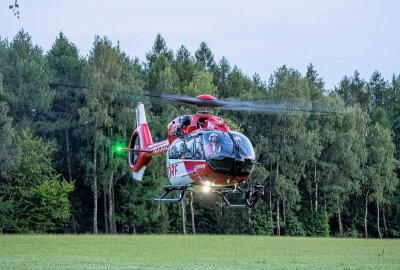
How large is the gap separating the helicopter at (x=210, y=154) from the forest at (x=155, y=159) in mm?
28678

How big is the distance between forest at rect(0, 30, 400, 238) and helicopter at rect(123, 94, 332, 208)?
94.1 feet

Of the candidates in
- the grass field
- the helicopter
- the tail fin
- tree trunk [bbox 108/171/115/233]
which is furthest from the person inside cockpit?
tree trunk [bbox 108/171/115/233]

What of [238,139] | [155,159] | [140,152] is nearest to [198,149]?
[238,139]

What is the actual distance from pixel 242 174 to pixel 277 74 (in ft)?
154

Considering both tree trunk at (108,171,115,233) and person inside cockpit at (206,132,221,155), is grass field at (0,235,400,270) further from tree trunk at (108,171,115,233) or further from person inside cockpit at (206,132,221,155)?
tree trunk at (108,171,115,233)

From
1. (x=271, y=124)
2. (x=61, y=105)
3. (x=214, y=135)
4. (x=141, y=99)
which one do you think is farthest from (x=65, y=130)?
(x=214, y=135)

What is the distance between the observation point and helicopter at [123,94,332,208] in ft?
75.2

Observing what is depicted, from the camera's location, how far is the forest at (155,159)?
55594 millimetres

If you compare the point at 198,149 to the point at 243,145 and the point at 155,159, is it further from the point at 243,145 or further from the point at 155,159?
the point at 155,159

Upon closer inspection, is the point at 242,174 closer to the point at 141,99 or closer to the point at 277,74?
the point at 141,99

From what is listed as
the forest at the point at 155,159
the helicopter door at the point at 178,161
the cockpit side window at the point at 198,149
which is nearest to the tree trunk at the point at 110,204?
the forest at the point at 155,159

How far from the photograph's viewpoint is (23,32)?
65.3 meters

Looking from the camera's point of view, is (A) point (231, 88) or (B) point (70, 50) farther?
(A) point (231, 88)

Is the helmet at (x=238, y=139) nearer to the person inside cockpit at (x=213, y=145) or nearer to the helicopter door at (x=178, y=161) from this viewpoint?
the person inside cockpit at (x=213, y=145)
